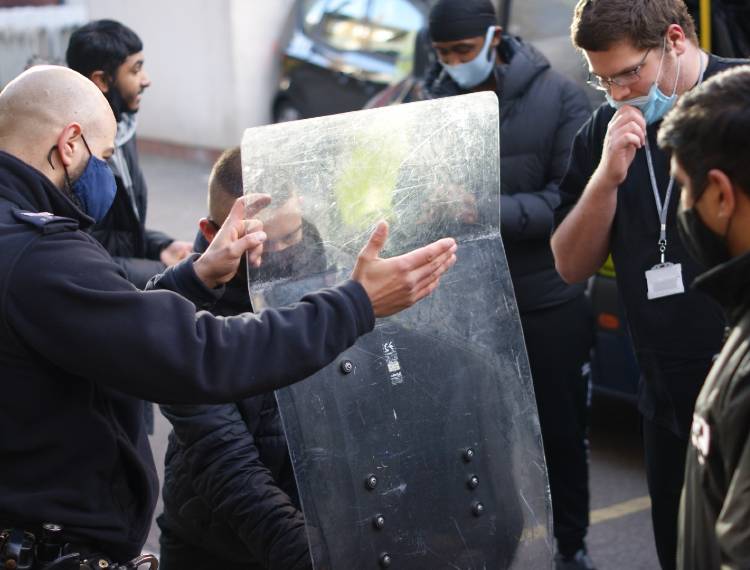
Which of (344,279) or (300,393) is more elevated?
(344,279)

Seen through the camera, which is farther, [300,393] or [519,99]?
[519,99]

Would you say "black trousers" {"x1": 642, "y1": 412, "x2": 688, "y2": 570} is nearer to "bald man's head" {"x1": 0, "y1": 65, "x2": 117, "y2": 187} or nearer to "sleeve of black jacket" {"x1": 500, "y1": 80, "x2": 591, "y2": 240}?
"sleeve of black jacket" {"x1": 500, "y1": 80, "x2": 591, "y2": 240}

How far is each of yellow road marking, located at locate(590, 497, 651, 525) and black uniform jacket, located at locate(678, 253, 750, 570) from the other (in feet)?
9.65

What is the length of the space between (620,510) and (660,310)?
2.09 metres

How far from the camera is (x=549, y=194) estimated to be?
3971 mm

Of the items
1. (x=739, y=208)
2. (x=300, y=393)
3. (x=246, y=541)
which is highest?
(x=739, y=208)

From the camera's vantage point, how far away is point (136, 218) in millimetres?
4324

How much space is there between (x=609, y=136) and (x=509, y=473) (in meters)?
0.94

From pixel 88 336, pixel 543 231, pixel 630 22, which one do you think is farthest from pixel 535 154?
pixel 88 336

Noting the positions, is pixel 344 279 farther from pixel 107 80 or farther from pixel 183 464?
pixel 107 80

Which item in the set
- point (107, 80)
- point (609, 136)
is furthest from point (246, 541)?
point (107, 80)

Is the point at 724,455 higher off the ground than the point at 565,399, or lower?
higher

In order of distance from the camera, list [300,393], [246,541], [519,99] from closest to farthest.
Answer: [300,393], [246,541], [519,99]

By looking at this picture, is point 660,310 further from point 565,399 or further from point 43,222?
point 43,222
